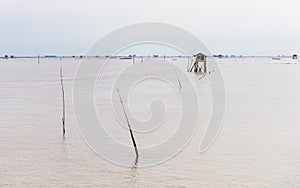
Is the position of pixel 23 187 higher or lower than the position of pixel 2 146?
lower

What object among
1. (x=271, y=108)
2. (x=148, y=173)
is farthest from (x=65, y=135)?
→ (x=271, y=108)

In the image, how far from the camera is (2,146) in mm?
14672

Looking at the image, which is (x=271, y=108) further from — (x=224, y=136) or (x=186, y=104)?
(x=224, y=136)

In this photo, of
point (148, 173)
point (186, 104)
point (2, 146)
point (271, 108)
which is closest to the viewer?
point (148, 173)

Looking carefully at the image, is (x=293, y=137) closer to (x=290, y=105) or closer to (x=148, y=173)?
(x=148, y=173)

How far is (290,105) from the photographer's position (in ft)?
81.5

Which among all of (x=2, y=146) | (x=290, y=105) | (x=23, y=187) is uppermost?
(x=290, y=105)

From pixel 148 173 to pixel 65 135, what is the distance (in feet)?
19.1

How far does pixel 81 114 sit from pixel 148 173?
1045 centimetres

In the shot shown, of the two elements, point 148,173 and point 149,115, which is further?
point 149,115

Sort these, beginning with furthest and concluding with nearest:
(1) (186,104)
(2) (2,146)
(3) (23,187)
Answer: (1) (186,104) < (2) (2,146) < (3) (23,187)

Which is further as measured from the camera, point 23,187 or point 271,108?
point 271,108

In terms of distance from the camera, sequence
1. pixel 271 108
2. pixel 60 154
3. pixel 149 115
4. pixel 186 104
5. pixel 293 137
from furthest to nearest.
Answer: pixel 186 104
pixel 271 108
pixel 149 115
pixel 293 137
pixel 60 154

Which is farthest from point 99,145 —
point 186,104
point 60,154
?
point 186,104
